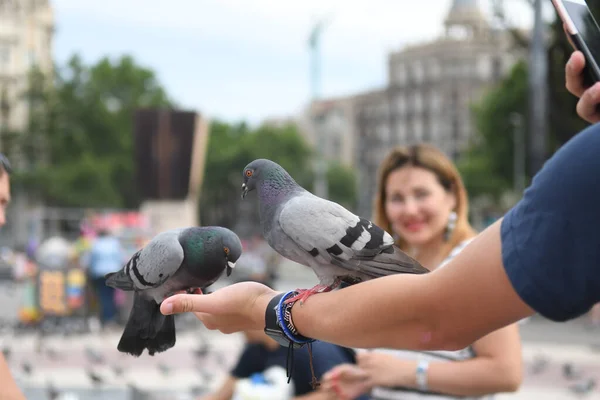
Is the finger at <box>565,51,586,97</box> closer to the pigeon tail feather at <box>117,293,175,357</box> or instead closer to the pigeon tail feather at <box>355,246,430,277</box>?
the pigeon tail feather at <box>355,246,430,277</box>

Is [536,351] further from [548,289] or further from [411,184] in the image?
[548,289]

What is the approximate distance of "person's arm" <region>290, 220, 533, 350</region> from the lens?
4.24 feet

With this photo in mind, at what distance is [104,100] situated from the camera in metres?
53.1

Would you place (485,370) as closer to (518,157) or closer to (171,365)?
(171,365)

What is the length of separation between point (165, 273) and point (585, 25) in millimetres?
831

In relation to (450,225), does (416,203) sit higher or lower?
higher

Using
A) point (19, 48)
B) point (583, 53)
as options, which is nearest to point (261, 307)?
point (583, 53)

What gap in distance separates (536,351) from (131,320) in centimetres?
1174

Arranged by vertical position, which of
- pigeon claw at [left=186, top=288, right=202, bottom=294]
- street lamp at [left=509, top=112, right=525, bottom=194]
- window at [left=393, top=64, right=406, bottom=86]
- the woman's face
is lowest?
street lamp at [left=509, top=112, right=525, bottom=194]

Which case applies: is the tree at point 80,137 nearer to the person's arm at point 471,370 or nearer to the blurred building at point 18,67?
the blurred building at point 18,67

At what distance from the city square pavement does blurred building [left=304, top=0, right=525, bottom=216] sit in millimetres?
62826

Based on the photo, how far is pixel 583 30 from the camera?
1.37m

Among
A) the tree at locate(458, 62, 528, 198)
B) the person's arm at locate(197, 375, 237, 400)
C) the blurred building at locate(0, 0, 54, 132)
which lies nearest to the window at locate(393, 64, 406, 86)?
the blurred building at locate(0, 0, 54, 132)

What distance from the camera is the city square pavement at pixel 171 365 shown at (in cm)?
722
